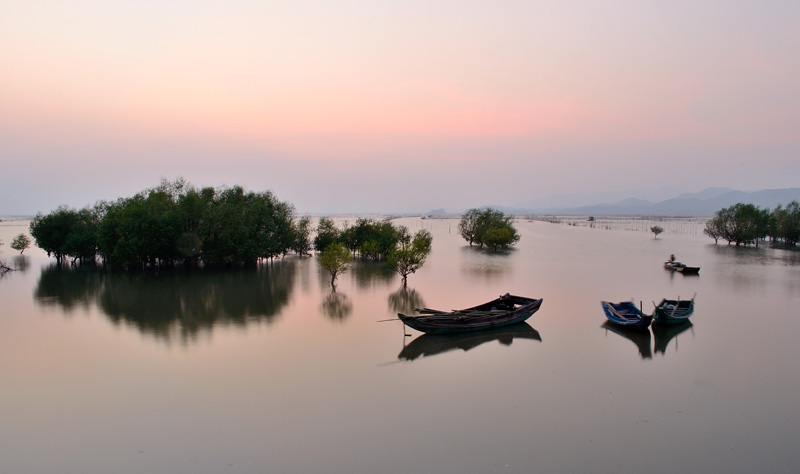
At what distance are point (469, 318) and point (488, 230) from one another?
45059 millimetres

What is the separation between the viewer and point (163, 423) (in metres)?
10.8

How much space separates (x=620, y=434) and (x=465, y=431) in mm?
3530

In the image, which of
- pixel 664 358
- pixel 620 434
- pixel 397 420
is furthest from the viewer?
pixel 664 358

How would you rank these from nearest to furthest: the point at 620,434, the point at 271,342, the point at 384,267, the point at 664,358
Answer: the point at 620,434 → the point at 664,358 → the point at 271,342 → the point at 384,267

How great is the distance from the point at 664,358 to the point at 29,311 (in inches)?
1132

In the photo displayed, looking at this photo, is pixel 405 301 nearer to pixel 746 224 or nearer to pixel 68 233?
pixel 68 233

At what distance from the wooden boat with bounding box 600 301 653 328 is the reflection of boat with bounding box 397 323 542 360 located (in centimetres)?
353

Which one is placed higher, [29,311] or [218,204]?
[218,204]

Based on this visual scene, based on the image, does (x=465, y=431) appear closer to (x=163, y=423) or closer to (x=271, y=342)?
(x=163, y=423)

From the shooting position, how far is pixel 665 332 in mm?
19062

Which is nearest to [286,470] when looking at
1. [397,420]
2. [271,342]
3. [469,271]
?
[397,420]

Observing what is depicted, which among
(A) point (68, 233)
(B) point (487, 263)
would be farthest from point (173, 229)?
(B) point (487, 263)

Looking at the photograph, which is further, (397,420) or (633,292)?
(633,292)

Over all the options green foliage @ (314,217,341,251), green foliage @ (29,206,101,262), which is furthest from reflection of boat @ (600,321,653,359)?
green foliage @ (29,206,101,262)
